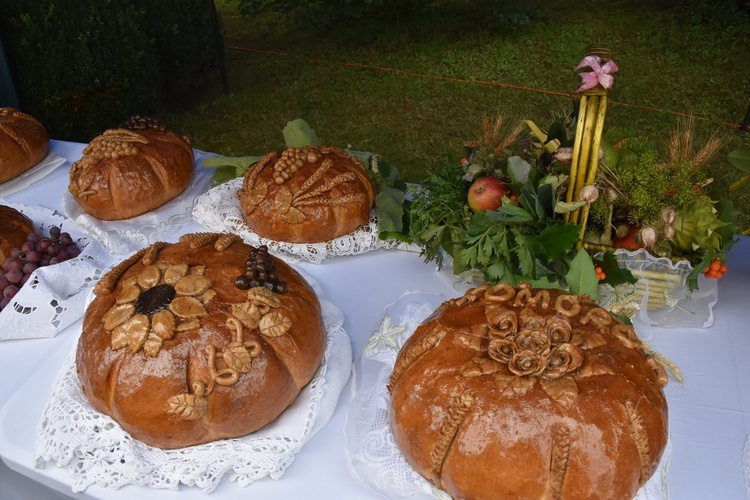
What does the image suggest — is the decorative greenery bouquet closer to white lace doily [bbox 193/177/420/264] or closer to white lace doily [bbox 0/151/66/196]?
white lace doily [bbox 193/177/420/264]

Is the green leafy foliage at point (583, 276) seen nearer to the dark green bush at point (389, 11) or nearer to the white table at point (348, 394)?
the white table at point (348, 394)

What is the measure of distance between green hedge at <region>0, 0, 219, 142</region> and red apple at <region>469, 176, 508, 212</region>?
3.30 m

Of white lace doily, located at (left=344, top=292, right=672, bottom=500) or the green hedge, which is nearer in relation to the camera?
white lace doily, located at (left=344, top=292, right=672, bottom=500)

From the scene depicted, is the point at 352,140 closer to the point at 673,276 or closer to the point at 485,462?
the point at 673,276

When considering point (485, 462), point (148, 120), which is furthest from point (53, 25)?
point (485, 462)

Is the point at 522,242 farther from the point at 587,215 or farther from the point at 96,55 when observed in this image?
the point at 96,55

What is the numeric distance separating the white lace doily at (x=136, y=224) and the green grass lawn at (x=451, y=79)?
2.34 m

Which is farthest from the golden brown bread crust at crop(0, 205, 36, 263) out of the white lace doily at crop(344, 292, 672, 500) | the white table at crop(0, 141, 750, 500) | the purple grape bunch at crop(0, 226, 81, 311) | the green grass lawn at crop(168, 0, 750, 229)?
the green grass lawn at crop(168, 0, 750, 229)

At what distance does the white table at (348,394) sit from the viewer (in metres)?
1.30

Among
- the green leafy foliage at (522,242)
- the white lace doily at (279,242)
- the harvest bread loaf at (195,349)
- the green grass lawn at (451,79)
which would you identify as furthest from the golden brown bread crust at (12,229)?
the green grass lawn at (451,79)

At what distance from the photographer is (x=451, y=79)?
573 centimetres

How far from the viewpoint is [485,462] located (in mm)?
1094

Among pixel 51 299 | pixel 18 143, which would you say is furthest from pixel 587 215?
pixel 18 143

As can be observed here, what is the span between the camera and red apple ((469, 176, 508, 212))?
1664mm
